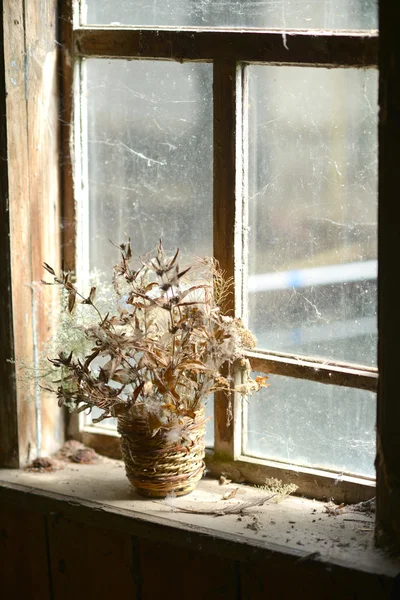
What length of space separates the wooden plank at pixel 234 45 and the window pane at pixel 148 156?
4 cm

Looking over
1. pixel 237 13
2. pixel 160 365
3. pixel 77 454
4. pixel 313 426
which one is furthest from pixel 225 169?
pixel 77 454

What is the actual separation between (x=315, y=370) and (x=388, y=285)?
35 centimetres

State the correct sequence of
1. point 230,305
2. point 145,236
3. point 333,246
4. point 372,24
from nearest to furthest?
1. point 372,24
2. point 333,246
3. point 230,305
4. point 145,236

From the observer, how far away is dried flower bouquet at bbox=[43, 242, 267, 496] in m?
1.81

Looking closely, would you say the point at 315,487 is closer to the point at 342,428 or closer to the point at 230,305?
the point at 342,428

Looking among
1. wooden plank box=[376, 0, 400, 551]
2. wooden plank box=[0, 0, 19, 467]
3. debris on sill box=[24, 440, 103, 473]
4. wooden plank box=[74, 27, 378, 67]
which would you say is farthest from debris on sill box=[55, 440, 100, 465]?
wooden plank box=[74, 27, 378, 67]

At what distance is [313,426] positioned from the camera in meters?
1.92

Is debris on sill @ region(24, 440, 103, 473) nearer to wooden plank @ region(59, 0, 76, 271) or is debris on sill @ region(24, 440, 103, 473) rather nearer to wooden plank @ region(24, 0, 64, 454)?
wooden plank @ region(24, 0, 64, 454)

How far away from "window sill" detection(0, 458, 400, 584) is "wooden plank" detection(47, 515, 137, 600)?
0.05 m

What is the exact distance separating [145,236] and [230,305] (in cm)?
29

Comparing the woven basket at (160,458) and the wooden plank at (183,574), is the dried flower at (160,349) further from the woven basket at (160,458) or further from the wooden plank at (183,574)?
the wooden plank at (183,574)

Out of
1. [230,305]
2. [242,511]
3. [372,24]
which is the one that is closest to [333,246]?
[230,305]

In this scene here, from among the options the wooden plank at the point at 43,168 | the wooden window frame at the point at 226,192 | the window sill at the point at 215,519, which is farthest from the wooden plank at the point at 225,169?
the wooden plank at the point at 43,168

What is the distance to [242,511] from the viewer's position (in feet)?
6.15
